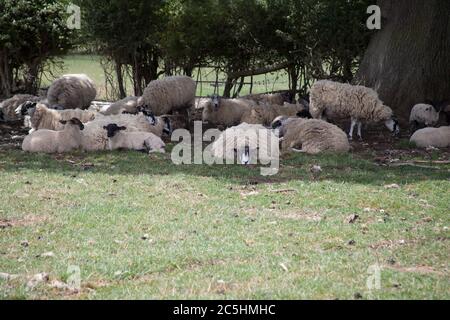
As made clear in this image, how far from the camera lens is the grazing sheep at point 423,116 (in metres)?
15.4

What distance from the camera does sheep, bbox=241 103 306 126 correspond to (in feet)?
54.9

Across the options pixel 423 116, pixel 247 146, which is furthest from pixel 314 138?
pixel 423 116

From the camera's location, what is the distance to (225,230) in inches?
298

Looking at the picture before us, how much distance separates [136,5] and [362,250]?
14877 millimetres

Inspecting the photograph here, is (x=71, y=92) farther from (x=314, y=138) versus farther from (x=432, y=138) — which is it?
(x=432, y=138)

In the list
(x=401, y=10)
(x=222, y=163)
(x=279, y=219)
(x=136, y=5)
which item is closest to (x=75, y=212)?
(x=279, y=219)

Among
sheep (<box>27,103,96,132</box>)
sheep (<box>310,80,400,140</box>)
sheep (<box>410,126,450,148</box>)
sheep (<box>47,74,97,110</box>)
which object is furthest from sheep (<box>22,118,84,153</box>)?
sheep (<box>410,126,450,148</box>)

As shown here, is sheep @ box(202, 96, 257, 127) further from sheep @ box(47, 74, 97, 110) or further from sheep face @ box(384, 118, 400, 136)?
sheep face @ box(384, 118, 400, 136)

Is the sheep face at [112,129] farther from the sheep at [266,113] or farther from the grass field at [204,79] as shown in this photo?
the grass field at [204,79]

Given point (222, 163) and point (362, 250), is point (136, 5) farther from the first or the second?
point (362, 250)

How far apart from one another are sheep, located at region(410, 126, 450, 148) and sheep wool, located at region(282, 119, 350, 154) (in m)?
1.66

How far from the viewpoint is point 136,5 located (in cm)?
2016

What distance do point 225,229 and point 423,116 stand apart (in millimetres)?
9279

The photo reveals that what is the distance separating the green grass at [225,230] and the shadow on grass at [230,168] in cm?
3
